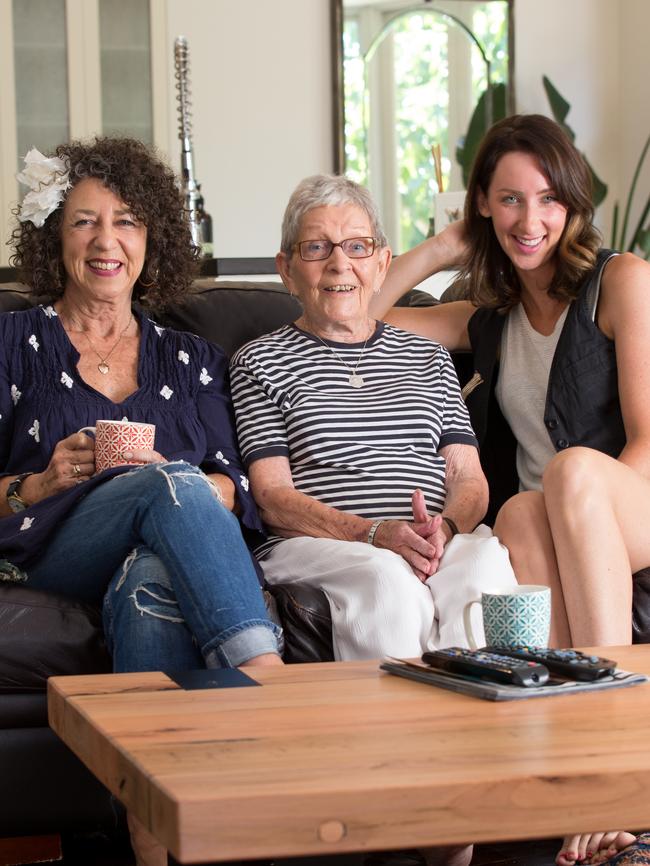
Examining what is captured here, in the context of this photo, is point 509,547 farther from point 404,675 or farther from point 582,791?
point 582,791

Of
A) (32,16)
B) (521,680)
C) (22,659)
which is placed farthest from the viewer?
(32,16)

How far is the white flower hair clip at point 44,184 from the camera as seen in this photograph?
2475mm

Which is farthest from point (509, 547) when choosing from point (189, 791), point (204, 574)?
point (189, 791)

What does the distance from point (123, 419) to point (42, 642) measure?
54 centimetres

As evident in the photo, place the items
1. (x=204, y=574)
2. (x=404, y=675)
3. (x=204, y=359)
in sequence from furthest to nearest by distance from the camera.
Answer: (x=204, y=359), (x=204, y=574), (x=404, y=675)

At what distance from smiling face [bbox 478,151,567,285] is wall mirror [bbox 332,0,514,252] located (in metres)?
3.21

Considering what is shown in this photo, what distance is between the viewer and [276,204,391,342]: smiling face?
8.09 ft

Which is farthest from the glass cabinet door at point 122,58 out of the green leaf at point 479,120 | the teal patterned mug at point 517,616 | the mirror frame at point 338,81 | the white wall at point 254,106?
the teal patterned mug at point 517,616

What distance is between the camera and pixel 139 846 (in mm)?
1634

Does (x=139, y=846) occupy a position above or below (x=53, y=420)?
below

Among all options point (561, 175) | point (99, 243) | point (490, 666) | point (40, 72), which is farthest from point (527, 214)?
point (40, 72)

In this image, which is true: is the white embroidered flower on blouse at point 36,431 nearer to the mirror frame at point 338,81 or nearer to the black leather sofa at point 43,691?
the black leather sofa at point 43,691

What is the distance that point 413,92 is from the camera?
582 cm

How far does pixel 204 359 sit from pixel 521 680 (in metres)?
1.33
